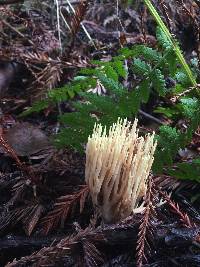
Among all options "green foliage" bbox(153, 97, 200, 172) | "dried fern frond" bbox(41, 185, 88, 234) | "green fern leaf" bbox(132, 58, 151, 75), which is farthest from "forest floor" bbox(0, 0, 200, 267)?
"green fern leaf" bbox(132, 58, 151, 75)

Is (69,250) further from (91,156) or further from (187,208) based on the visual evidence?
(187,208)

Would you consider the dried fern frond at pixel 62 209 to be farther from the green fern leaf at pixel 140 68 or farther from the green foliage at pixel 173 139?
the green fern leaf at pixel 140 68

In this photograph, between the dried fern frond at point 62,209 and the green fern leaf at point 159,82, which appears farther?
the green fern leaf at point 159,82

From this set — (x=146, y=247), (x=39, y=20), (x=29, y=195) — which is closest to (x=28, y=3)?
(x=39, y=20)

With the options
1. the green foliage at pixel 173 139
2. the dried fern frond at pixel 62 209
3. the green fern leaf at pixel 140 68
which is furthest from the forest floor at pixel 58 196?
the green fern leaf at pixel 140 68

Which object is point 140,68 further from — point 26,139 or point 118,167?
point 26,139

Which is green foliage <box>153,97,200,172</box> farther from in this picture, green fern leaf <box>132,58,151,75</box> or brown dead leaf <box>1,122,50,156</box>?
brown dead leaf <box>1,122,50,156</box>
